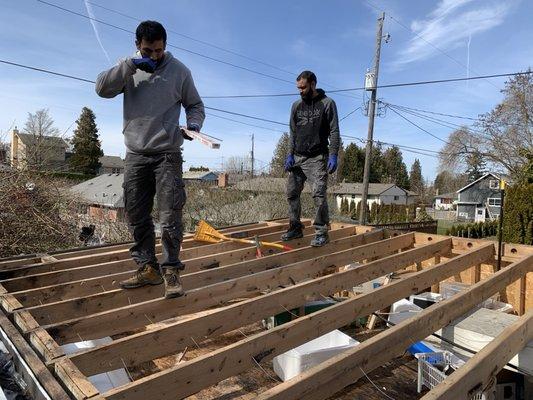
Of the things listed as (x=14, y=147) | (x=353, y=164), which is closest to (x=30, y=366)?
(x=14, y=147)

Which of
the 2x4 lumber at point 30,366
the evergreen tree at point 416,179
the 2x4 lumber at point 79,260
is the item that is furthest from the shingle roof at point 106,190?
the evergreen tree at point 416,179

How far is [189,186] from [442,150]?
81.3 feet

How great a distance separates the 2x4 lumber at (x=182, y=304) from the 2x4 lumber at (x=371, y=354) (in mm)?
1058

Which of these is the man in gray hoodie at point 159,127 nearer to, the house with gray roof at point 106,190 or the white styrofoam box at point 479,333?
the white styrofoam box at point 479,333

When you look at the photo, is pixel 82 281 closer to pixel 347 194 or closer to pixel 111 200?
pixel 111 200

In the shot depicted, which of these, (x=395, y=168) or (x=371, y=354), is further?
(x=395, y=168)

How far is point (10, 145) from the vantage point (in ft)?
27.3

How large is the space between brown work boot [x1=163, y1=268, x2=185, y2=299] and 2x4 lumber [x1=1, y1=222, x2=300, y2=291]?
951mm

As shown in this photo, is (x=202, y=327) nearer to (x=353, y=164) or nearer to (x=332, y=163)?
(x=332, y=163)

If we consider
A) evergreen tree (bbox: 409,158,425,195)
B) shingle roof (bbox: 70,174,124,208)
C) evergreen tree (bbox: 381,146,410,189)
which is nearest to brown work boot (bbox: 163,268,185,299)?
shingle roof (bbox: 70,174,124,208)

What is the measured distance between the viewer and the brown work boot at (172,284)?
2373 millimetres

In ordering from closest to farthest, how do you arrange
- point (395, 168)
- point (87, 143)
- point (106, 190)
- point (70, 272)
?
point (70, 272), point (106, 190), point (87, 143), point (395, 168)

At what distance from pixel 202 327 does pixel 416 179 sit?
71.0 meters

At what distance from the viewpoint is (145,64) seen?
2.32 metres
